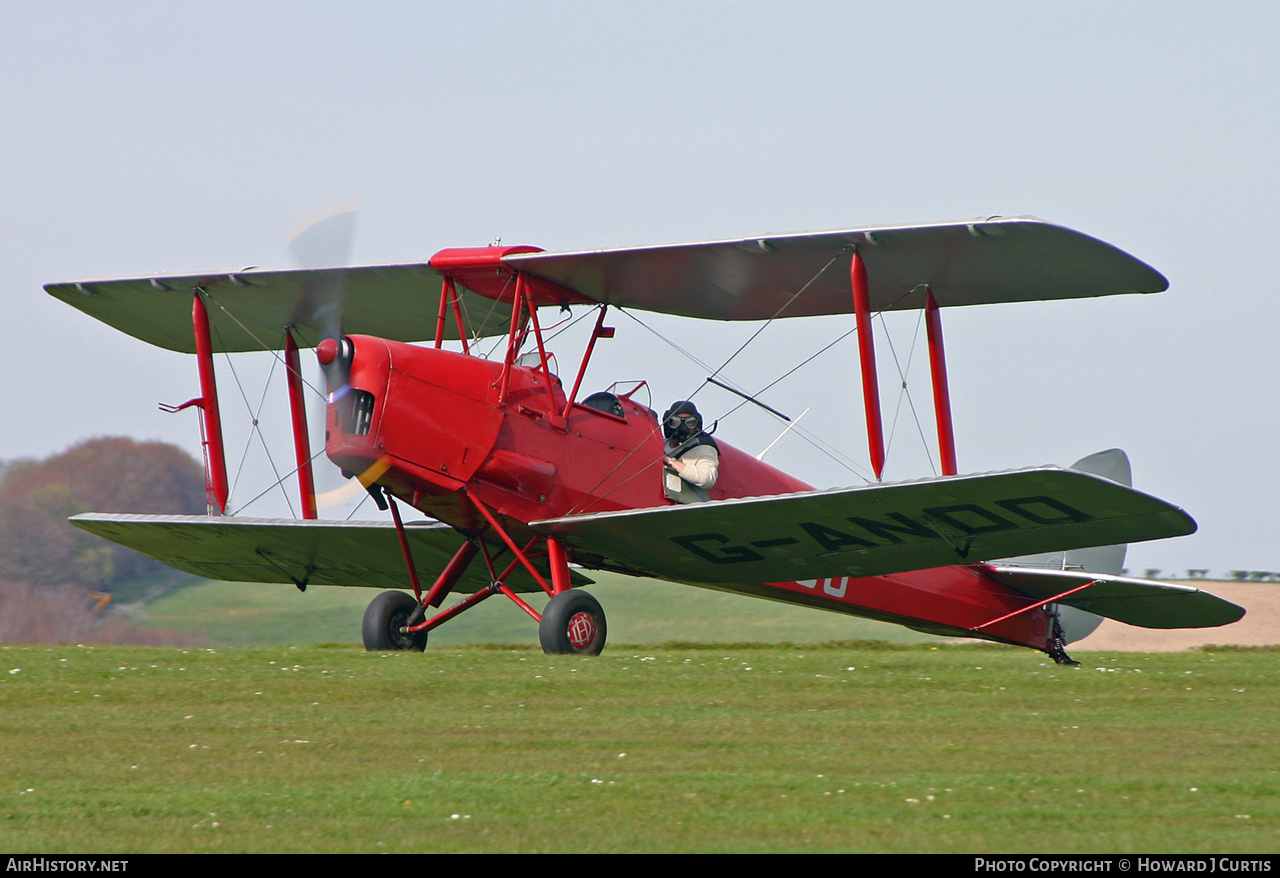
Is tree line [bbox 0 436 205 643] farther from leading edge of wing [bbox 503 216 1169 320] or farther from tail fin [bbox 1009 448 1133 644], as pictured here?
tail fin [bbox 1009 448 1133 644]

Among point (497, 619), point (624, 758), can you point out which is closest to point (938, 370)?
point (624, 758)

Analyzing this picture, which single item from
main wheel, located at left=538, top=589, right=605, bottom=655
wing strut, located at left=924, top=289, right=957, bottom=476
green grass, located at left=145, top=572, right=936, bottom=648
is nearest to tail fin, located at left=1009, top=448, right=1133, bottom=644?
wing strut, located at left=924, top=289, right=957, bottom=476

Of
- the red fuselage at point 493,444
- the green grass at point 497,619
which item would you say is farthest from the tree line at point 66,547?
the red fuselage at point 493,444

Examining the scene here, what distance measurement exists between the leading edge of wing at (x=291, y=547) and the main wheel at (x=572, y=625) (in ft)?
6.94

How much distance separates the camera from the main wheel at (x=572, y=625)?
9977 mm

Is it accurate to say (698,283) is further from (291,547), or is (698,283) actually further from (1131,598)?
(1131,598)

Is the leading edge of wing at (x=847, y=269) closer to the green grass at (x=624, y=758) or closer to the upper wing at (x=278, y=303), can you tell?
the upper wing at (x=278, y=303)

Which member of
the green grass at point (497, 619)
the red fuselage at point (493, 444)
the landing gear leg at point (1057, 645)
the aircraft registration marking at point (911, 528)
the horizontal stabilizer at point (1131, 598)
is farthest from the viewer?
the green grass at point (497, 619)

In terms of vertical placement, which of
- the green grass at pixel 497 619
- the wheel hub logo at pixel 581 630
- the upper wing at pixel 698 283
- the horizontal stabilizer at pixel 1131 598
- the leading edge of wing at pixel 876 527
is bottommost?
the green grass at pixel 497 619

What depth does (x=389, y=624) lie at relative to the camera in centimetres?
1145

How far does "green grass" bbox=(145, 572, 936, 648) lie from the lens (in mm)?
18609

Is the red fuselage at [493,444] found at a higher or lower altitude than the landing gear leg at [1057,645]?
higher

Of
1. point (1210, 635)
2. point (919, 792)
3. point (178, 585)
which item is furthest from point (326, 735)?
point (1210, 635)
